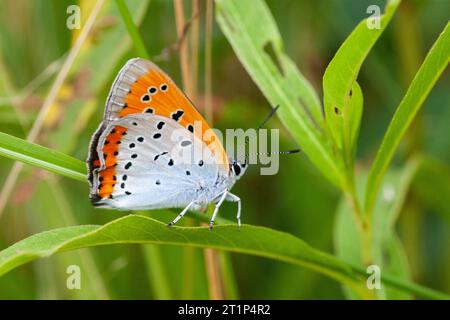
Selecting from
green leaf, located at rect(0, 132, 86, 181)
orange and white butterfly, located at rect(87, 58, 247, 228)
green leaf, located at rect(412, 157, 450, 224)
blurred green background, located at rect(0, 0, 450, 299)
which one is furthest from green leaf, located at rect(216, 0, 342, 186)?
green leaf, located at rect(412, 157, 450, 224)

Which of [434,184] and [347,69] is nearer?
[347,69]

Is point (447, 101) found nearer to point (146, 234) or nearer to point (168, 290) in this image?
point (168, 290)

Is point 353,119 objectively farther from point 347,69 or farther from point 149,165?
point 149,165

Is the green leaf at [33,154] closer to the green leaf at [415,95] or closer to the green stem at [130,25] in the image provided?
the green stem at [130,25]

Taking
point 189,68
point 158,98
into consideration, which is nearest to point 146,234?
point 158,98

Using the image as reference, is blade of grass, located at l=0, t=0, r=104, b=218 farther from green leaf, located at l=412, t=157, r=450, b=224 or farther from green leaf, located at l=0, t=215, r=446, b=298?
green leaf, located at l=412, t=157, r=450, b=224

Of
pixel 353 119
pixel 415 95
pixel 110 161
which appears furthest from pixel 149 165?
pixel 415 95
